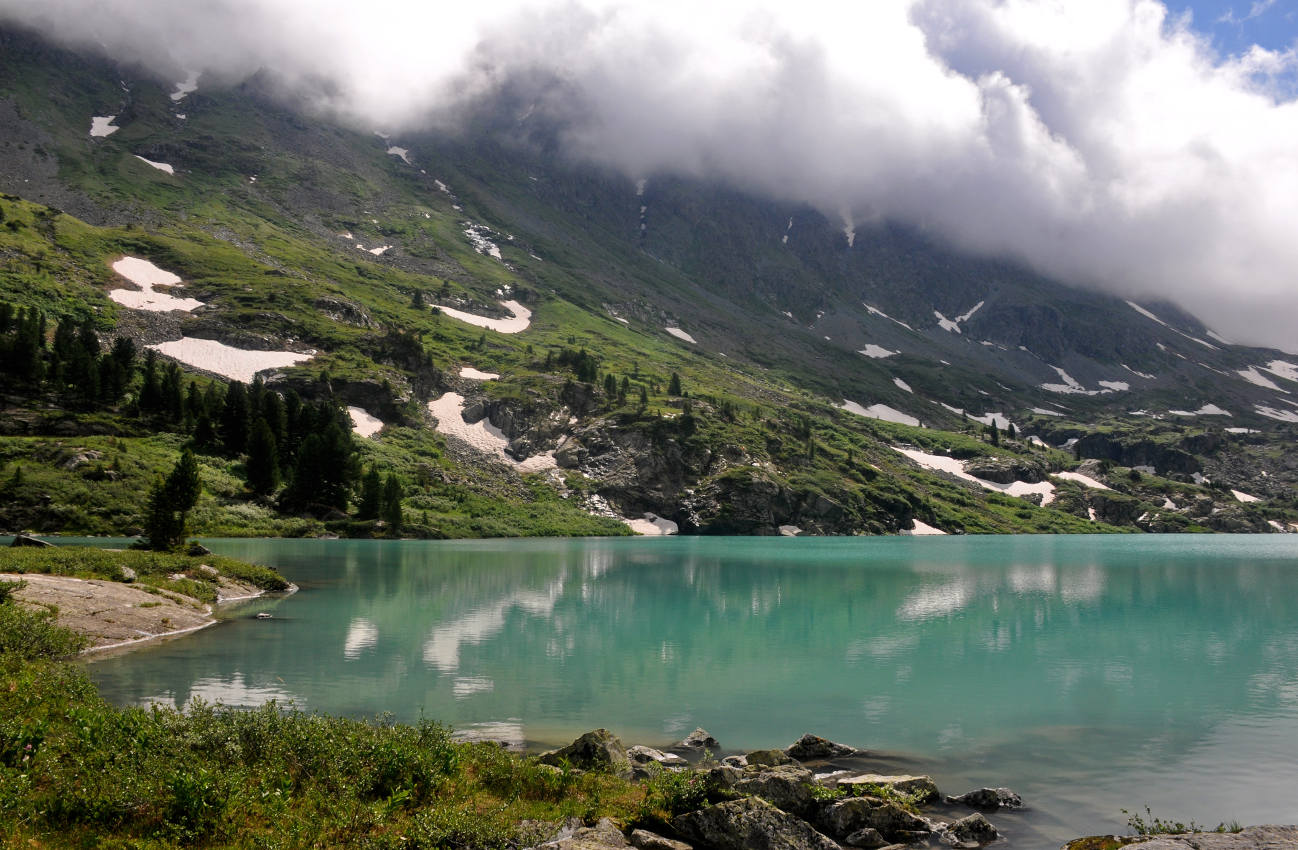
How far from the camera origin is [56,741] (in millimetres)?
12750

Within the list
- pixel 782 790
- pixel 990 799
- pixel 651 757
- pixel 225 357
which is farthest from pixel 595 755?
pixel 225 357

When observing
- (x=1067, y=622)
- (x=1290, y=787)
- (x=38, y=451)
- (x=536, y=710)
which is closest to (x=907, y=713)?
(x=1290, y=787)

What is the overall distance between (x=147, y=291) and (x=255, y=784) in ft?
673

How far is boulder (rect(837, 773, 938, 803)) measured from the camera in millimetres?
16953

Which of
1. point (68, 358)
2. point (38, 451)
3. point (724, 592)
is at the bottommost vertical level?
point (724, 592)

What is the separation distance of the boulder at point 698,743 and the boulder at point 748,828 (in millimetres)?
7423

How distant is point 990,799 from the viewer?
1702 cm

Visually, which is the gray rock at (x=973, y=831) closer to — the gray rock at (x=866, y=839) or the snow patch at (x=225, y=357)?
the gray rock at (x=866, y=839)

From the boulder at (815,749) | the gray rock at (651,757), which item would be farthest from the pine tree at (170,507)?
the boulder at (815,749)

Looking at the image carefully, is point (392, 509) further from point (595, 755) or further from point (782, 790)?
point (782, 790)

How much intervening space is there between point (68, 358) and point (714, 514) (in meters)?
121

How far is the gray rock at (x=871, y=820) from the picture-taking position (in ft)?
49.7

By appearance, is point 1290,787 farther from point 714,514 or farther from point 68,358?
point 714,514

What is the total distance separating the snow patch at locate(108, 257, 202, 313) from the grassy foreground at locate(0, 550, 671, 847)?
186m
